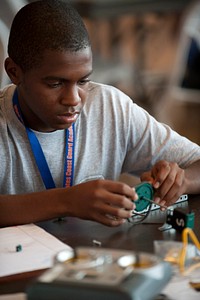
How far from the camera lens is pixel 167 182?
1.59 meters

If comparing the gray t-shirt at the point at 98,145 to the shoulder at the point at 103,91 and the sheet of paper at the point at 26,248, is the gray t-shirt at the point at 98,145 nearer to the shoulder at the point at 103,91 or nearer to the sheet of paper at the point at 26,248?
the shoulder at the point at 103,91

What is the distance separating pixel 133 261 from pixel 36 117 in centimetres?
98

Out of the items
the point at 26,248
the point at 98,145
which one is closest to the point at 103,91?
the point at 98,145

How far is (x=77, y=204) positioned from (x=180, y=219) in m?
0.24

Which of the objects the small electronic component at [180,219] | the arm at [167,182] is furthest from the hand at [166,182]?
the small electronic component at [180,219]

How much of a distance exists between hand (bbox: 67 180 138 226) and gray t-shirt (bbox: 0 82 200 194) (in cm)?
37

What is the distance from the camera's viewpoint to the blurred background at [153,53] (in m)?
4.64

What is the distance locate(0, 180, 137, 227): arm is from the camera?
139cm

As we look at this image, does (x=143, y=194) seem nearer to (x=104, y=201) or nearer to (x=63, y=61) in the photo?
(x=104, y=201)

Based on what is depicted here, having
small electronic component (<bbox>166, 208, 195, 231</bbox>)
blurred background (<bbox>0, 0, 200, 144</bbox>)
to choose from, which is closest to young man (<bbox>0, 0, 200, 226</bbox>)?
small electronic component (<bbox>166, 208, 195, 231</bbox>)

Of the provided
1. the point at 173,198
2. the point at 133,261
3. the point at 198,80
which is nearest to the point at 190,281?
the point at 133,261

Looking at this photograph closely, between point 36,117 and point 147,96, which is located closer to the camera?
point 36,117

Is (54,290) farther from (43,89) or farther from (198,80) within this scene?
(198,80)

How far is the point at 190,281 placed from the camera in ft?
3.71
